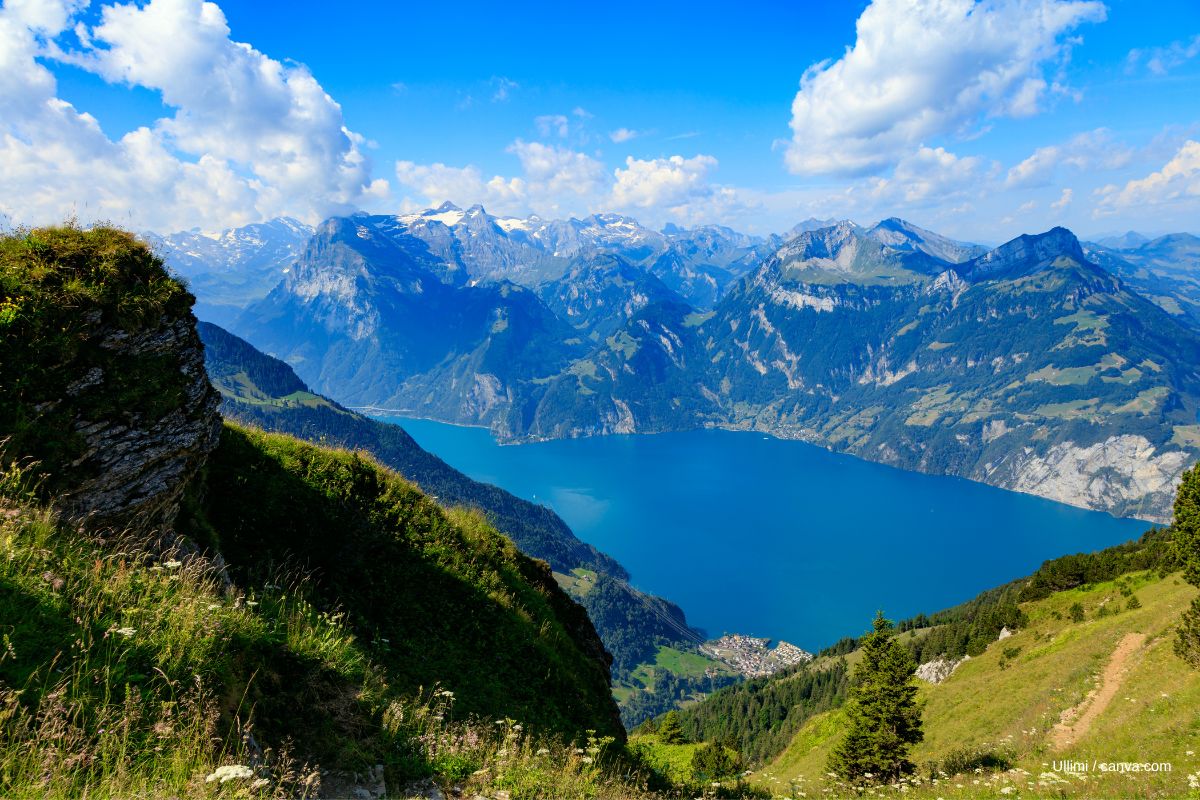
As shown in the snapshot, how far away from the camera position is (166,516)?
994 centimetres

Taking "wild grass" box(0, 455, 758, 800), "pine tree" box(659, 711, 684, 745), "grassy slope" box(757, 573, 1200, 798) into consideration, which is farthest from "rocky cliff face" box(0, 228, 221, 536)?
"pine tree" box(659, 711, 684, 745)

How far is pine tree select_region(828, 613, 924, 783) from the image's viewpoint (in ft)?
77.5

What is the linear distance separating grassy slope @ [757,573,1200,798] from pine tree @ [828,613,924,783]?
255 centimetres

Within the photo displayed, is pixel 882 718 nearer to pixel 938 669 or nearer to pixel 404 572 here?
pixel 404 572

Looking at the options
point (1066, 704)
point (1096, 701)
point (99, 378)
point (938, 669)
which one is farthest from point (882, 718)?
point (938, 669)

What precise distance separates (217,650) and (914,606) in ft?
677

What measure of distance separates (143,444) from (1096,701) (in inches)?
1239

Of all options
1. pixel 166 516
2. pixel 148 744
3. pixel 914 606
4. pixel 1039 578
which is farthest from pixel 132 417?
pixel 914 606

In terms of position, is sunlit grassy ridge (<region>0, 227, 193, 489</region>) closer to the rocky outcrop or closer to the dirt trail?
the dirt trail

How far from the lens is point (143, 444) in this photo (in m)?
9.70

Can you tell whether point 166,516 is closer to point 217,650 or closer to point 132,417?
point 132,417

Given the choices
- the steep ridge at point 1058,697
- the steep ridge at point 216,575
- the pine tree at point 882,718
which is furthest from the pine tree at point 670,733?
the steep ridge at point 216,575

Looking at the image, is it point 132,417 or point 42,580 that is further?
point 132,417

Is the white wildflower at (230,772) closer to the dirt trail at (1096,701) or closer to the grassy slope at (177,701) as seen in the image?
the grassy slope at (177,701)
